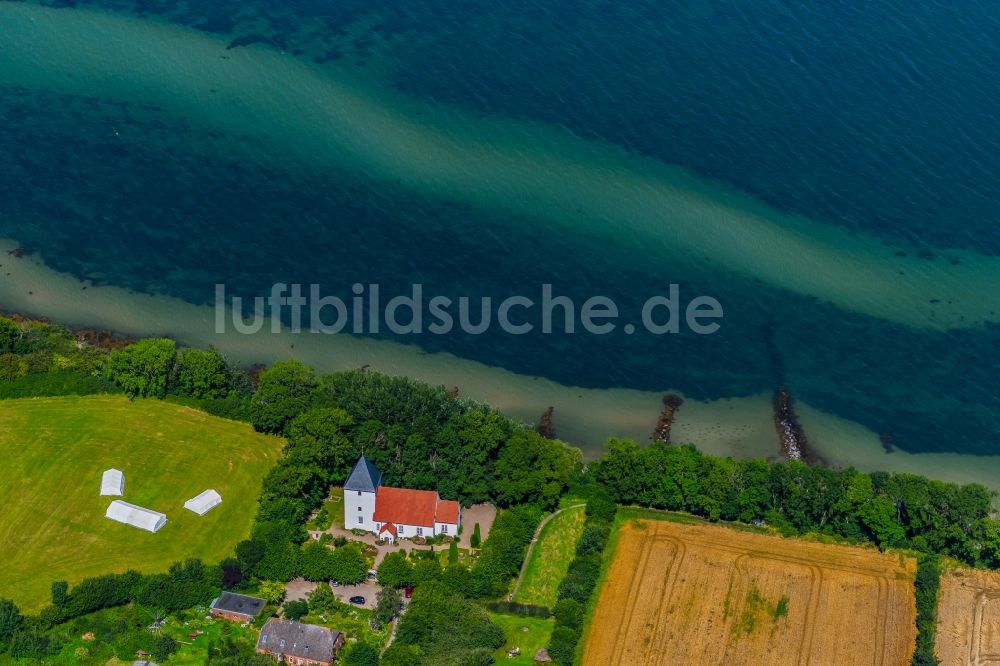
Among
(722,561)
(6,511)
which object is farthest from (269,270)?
(722,561)

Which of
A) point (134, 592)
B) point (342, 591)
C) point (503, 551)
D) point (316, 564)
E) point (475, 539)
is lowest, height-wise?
point (134, 592)

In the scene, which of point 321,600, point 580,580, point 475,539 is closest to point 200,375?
point 321,600

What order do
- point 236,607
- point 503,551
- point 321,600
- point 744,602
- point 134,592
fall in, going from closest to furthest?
point 236,607
point 134,592
point 321,600
point 744,602
point 503,551

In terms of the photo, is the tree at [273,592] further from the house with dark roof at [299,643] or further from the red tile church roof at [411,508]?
the red tile church roof at [411,508]

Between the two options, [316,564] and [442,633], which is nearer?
[442,633]

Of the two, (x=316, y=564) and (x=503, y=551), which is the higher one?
(x=503, y=551)

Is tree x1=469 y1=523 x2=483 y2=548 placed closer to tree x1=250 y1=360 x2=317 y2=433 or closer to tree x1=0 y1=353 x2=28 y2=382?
tree x1=250 y1=360 x2=317 y2=433

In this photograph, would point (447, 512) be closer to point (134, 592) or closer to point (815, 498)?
point (134, 592)
